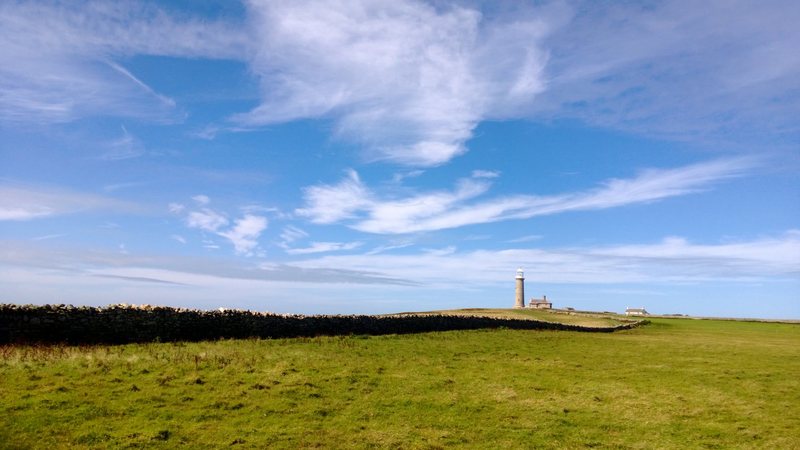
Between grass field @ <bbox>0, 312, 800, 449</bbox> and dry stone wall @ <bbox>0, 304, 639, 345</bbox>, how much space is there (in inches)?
82.2

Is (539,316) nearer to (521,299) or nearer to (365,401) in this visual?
(521,299)

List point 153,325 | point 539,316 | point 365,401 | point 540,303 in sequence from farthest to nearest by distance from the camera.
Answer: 1. point 540,303
2. point 539,316
3. point 153,325
4. point 365,401

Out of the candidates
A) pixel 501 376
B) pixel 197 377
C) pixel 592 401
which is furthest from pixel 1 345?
pixel 592 401

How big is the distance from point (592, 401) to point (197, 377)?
12.1 meters

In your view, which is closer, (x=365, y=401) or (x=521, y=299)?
(x=365, y=401)

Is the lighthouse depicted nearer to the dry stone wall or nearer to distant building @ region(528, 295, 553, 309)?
distant building @ region(528, 295, 553, 309)

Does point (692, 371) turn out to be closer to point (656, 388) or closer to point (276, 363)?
point (656, 388)

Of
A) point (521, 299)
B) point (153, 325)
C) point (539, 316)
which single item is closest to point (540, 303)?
point (521, 299)

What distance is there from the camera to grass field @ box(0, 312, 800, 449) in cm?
1139

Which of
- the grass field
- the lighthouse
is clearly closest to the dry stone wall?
the grass field

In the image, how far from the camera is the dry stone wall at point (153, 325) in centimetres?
1970

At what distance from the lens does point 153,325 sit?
22672 millimetres

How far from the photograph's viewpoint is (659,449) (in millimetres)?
11648

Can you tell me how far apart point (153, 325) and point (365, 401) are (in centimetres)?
1328
